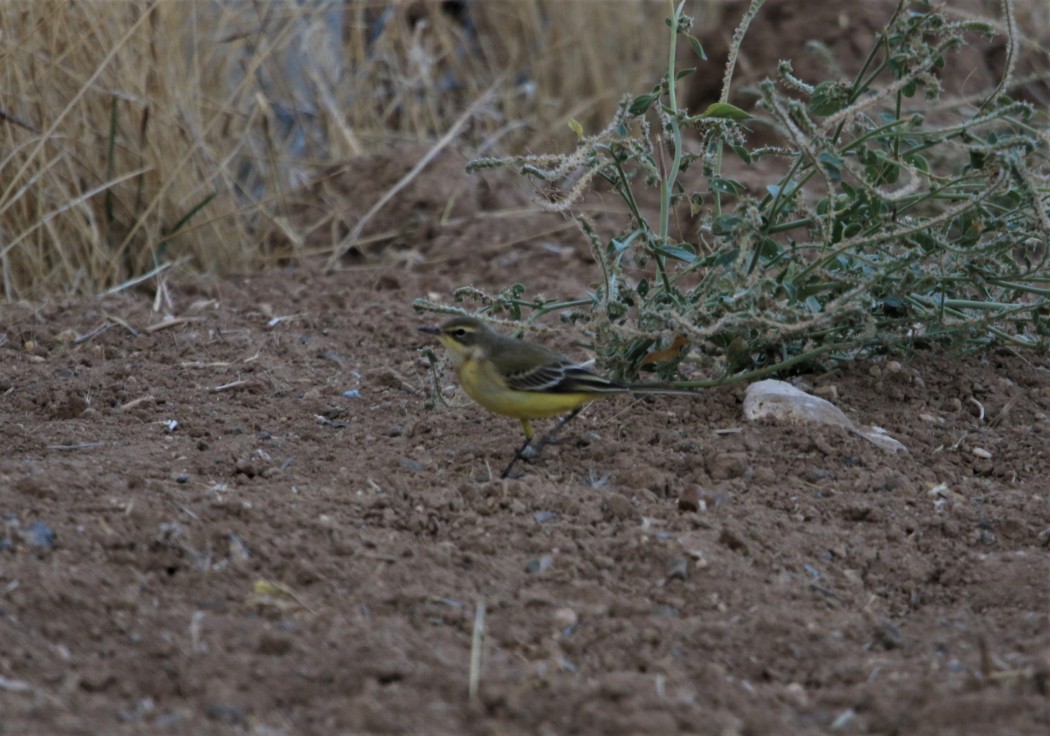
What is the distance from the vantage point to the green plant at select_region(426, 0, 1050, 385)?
163 inches

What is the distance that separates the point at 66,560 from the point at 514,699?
134 cm

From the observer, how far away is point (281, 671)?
3000 millimetres

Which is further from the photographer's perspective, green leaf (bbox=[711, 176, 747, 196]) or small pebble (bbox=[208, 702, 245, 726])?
green leaf (bbox=[711, 176, 747, 196])

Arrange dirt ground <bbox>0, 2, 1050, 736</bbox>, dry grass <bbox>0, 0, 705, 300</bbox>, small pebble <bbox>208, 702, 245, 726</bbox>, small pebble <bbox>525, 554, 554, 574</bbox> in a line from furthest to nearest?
dry grass <bbox>0, 0, 705, 300</bbox> < small pebble <bbox>525, 554, 554, 574</bbox> < dirt ground <bbox>0, 2, 1050, 736</bbox> < small pebble <bbox>208, 702, 245, 726</bbox>

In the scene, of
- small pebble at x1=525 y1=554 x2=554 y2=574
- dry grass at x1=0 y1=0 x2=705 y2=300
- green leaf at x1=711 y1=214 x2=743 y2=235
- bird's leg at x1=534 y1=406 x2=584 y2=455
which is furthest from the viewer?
dry grass at x1=0 y1=0 x2=705 y2=300

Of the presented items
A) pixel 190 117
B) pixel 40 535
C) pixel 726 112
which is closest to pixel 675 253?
pixel 726 112

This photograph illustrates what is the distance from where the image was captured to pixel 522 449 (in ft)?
14.7

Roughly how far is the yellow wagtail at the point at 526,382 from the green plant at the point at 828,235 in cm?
17

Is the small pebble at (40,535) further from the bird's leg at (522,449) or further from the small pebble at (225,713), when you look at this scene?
the bird's leg at (522,449)

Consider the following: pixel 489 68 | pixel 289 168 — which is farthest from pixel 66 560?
pixel 489 68

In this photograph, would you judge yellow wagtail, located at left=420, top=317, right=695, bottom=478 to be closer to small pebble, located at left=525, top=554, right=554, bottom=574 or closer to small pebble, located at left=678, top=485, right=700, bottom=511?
small pebble, located at left=678, top=485, right=700, bottom=511

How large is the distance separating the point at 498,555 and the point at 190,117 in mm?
4505

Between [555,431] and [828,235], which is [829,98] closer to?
[828,235]

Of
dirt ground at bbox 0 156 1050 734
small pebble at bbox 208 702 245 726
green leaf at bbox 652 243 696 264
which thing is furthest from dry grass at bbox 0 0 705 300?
small pebble at bbox 208 702 245 726
